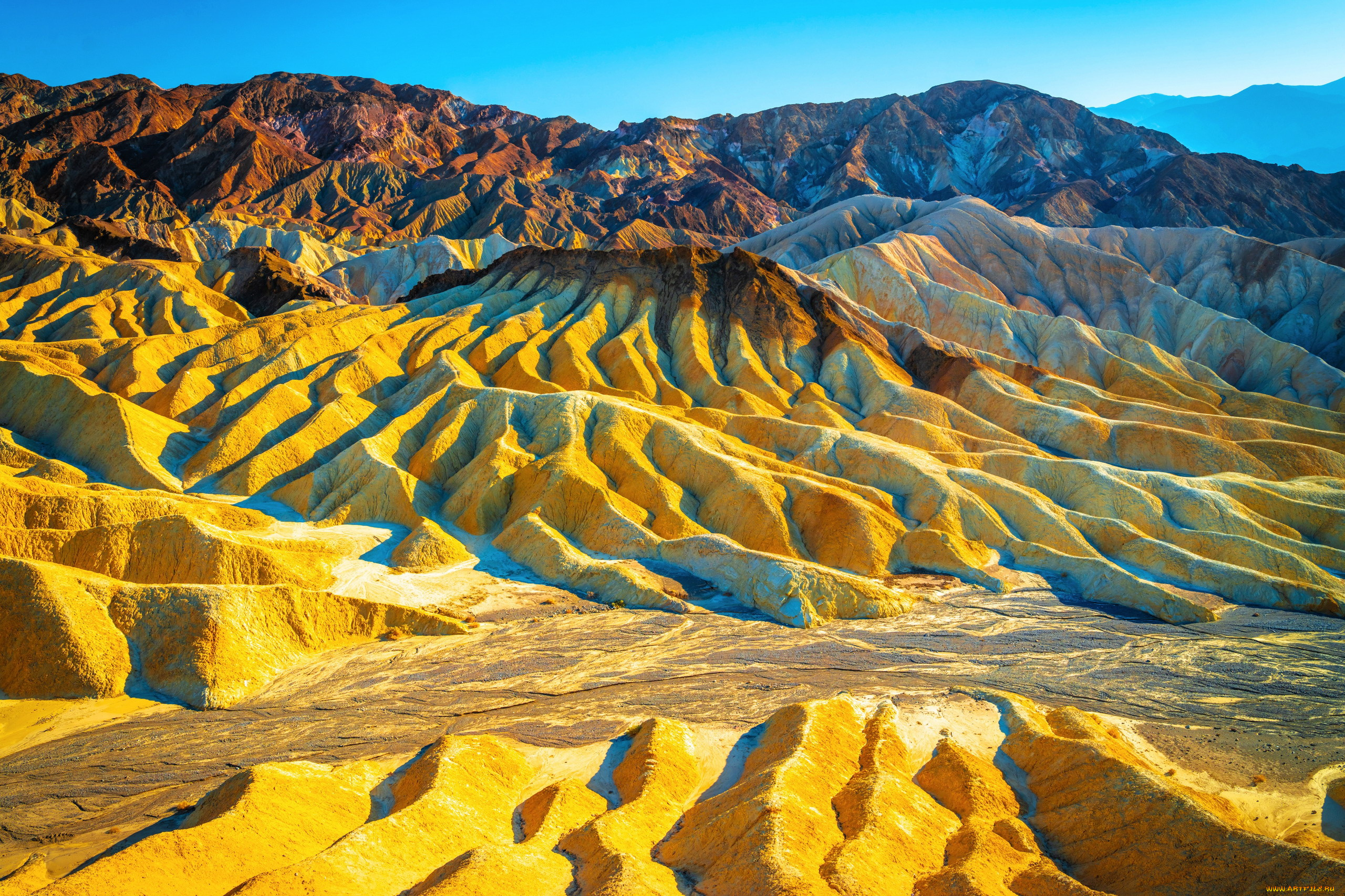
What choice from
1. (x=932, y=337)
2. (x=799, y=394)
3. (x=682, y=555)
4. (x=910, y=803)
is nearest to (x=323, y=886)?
(x=910, y=803)

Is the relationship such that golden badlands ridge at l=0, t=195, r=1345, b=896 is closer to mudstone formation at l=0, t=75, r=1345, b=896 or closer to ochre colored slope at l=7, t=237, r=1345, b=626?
mudstone formation at l=0, t=75, r=1345, b=896

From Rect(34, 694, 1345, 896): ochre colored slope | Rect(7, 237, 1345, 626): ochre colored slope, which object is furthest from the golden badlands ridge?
Rect(7, 237, 1345, 626): ochre colored slope

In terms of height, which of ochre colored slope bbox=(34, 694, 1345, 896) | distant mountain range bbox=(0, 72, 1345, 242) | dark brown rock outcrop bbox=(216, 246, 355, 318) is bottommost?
ochre colored slope bbox=(34, 694, 1345, 896)

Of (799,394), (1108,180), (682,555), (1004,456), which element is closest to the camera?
(682,555)

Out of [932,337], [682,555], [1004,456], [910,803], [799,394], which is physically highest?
[932,337]

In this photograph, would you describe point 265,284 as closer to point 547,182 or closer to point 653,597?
point 653,597

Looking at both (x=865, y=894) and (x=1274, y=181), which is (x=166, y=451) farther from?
(x=1274, y=181)
